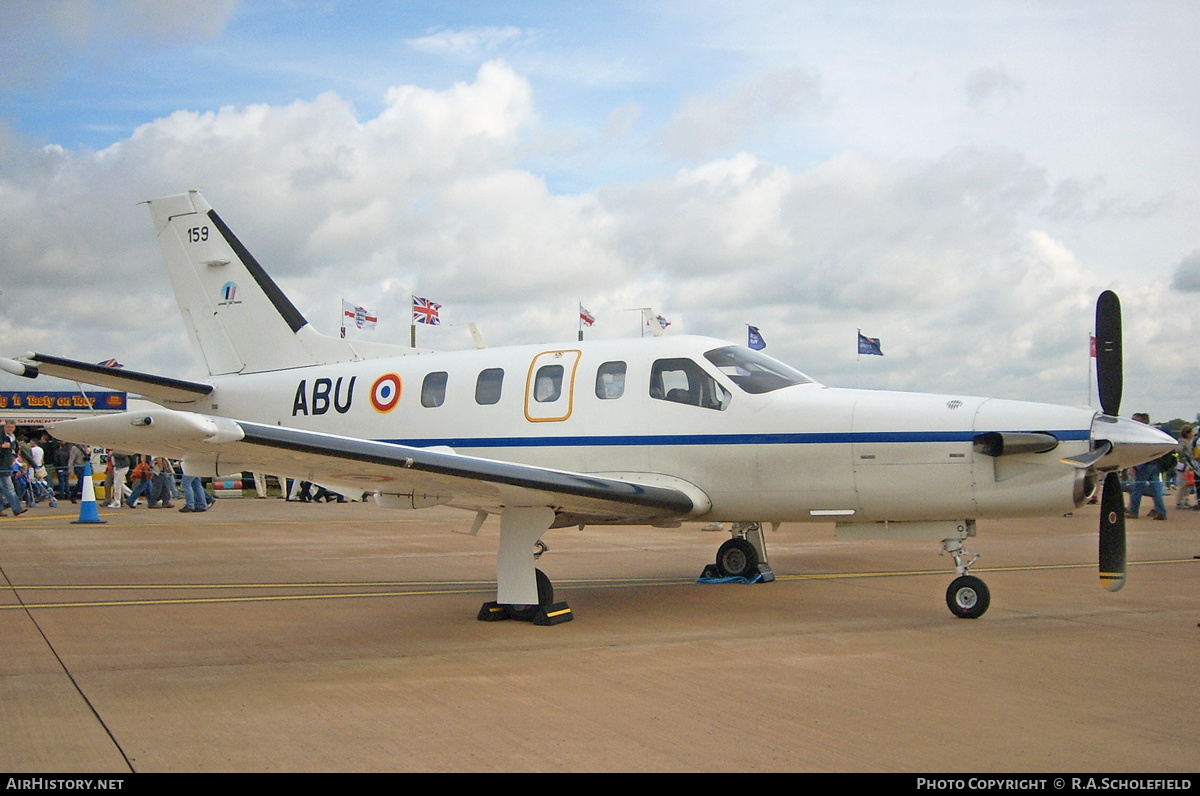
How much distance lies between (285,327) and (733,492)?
22.5ft

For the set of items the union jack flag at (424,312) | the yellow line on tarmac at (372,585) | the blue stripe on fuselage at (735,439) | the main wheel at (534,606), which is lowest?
the yellow line on tarmac at (372,585)

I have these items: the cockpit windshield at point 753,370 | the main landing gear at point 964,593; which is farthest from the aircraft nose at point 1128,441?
the cockpit windshield at point 753,370

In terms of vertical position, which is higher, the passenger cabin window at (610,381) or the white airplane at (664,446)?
the passenger cabin window at (610,381)

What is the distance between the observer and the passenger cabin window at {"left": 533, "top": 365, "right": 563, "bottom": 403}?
995cm

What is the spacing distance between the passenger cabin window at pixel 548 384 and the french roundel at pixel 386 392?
5.94 feet

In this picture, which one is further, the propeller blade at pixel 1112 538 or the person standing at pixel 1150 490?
the person standing at pixel 1150 490

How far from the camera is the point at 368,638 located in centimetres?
789

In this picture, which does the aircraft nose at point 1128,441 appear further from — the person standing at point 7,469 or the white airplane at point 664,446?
the person standing at point 7,469

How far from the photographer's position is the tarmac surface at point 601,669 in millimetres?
4781

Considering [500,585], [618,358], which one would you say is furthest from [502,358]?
[500,585]

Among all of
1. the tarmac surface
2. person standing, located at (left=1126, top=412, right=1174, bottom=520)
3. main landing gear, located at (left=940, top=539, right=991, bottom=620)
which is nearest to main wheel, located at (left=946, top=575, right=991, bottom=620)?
main landing gear, located at (left=940, top=539, right=991, bottom=620)

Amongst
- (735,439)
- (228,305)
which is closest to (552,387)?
(735,439)

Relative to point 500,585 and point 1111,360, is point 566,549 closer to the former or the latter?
point 500,585

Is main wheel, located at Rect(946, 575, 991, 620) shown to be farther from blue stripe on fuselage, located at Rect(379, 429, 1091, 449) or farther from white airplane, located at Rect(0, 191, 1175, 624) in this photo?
blue stripe on fuselage, located at Rect(379, 429, 1091, 449)
